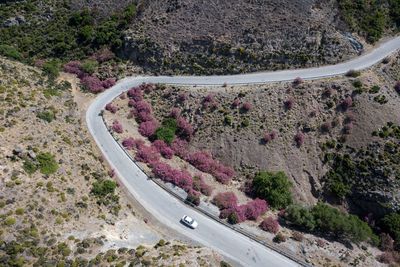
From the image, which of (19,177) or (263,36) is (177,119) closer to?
(263,36)

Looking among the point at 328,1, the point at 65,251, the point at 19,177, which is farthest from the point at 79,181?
the point at 328,1

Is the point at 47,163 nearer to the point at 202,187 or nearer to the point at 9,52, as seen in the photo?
the point at 202,187

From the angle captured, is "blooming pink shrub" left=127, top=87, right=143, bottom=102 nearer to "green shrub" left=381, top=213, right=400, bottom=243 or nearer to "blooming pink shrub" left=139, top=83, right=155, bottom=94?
"blooming pink shrub" left=139, top=83, right=155, bottom=94

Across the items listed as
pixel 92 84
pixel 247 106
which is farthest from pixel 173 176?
pixel 92 84

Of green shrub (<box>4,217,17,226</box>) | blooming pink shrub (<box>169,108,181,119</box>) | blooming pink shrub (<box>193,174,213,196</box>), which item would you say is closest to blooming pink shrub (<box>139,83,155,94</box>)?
blooming pink shrub (<box>169,108,181,119</box>)

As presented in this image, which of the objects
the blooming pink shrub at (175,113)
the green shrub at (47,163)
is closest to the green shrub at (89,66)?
the blooming pink shrub at (175,113)

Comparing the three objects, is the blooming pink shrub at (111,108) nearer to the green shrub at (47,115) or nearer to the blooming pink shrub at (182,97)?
the green shrub at (47,115)
